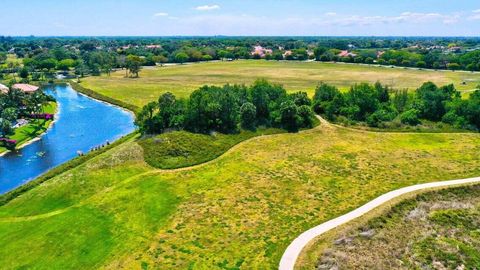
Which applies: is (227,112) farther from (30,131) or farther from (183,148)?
(30,131)

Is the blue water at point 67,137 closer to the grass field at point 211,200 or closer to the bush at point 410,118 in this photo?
the grass field at point 211,200

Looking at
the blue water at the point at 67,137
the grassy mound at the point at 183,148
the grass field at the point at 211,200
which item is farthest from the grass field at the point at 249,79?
the grass field at the point at 211,200

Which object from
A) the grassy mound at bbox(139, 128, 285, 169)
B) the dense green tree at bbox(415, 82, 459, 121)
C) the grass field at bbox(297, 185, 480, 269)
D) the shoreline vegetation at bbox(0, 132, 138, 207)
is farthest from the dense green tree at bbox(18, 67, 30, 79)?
the grass field at bbox(297, 185, 480, 269)

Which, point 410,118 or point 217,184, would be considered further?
point 410,118

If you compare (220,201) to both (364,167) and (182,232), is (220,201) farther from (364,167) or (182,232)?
(364,167)

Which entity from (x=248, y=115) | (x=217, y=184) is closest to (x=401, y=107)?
(x=248, y=115)

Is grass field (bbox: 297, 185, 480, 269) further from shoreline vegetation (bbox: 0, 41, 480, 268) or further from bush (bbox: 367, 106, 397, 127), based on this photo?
bush (bbox: 367, 106, 397, 127)
